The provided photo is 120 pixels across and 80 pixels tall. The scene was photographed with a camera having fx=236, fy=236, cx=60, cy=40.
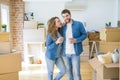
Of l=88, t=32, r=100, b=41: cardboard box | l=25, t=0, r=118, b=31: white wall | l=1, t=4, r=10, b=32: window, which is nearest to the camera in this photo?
l=1, t=4, r=10, b=32: window

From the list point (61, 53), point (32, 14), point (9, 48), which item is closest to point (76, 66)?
point (61, 53)

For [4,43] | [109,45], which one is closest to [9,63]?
[4,43]

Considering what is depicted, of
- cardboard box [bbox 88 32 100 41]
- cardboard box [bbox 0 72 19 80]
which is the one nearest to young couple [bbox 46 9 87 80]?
cardboard box [bbox 0 72 19 80]

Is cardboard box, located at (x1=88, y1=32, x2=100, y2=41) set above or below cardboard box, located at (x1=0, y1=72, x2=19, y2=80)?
above

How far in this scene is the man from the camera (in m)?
3.76

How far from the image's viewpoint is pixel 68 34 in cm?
382

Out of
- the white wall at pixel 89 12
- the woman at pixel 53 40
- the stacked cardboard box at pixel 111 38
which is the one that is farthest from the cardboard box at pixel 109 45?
the white wall at pixel 89 12

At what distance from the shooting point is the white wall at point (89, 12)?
321 inches

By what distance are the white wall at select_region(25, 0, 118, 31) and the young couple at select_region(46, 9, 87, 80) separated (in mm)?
4376

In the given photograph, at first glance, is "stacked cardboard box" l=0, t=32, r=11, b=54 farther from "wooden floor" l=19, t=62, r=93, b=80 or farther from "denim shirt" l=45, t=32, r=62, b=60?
"wooden floor" l=19, t=62, r=93, b=80

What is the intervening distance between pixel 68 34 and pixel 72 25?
0.16 metres

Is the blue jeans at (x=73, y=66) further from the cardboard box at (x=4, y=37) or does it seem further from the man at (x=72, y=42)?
the cardboard box at (x=4, y=37)

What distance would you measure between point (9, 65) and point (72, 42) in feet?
3.97

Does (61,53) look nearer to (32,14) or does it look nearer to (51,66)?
(51,66)
